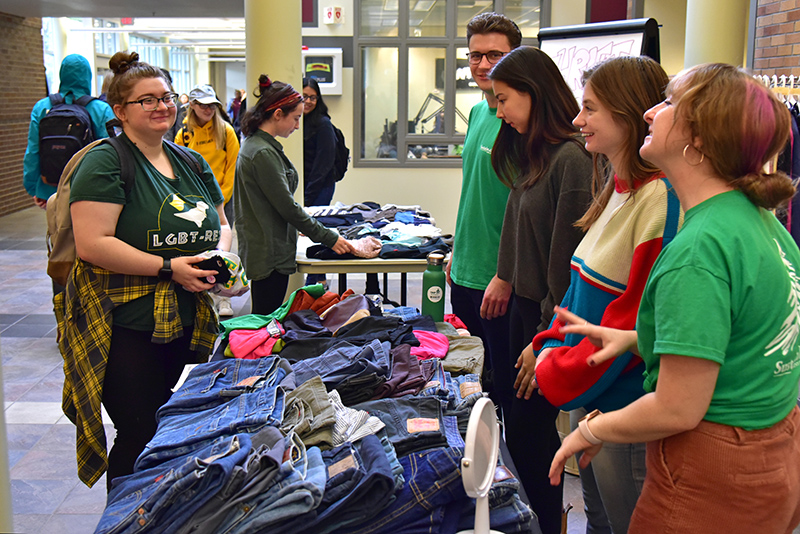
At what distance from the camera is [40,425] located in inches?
143

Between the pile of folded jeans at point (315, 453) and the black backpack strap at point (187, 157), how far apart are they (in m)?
0.77

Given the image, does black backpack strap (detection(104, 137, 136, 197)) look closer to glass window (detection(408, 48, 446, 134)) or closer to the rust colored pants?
the rust colored pants

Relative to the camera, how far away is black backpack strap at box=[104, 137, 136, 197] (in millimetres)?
2219

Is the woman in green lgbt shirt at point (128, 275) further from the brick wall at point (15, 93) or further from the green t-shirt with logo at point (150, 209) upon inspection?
the brick wall at point (15, 93)

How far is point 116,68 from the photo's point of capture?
2.31 meters

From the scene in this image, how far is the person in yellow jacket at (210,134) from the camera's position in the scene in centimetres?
480

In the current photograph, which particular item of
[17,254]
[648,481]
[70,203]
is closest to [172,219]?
[70,203]

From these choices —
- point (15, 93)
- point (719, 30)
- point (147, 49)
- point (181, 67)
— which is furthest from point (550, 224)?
point (181, 67)

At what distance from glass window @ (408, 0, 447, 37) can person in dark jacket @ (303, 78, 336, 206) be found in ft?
8.81

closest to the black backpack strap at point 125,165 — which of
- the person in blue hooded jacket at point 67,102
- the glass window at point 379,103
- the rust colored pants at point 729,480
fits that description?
the rust colored pants at point 729,480

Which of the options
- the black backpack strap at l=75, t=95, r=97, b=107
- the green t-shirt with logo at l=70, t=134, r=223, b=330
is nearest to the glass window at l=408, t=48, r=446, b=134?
the black backpack strap at l=75, t=95, r=97, b=107

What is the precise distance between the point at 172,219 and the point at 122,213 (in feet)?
0.49

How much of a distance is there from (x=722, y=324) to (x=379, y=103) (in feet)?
24.6

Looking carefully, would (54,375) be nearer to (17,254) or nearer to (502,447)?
(502,447)
